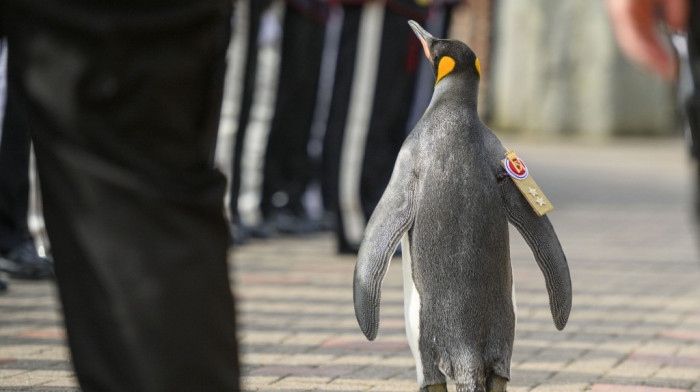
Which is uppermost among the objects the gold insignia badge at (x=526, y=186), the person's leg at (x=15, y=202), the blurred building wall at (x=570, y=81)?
the gold insignia badge at (x=526, y=186)

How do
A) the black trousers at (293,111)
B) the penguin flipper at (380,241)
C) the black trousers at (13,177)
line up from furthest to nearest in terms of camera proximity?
the black trousers at (293,111)
the black trousers at (13,177)
the penguin flipper at (380,241)

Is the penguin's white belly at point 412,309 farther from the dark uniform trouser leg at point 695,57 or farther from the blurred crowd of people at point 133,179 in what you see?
the blurred crowd of people at point 133,179

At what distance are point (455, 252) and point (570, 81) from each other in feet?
49.2

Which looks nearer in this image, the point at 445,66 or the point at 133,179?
the point at 133,179

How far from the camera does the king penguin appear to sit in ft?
8.18

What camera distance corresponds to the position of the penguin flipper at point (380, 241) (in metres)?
2.48

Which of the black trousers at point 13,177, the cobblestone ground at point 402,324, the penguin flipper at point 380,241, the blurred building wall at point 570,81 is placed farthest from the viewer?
the blurred building wall at point 570,81

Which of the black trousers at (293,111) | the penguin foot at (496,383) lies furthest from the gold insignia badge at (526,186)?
the black trousers at (293,111)

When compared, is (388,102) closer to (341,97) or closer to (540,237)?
(341,97)

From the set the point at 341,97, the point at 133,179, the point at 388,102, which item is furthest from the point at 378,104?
the point at 133,179

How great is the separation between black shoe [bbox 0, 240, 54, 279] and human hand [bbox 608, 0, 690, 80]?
7.76 ft

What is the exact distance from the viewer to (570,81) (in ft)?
56.1

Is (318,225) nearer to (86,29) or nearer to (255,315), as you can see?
(255,315)

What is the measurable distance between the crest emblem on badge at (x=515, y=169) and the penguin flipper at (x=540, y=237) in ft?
0.14
